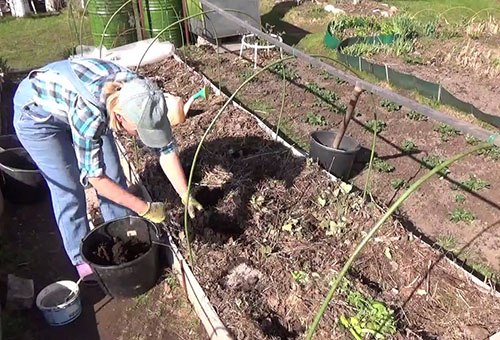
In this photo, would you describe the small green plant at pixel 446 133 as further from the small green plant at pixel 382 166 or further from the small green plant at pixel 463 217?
the small green plant at pixel 463 217

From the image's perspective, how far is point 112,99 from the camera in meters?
2.15

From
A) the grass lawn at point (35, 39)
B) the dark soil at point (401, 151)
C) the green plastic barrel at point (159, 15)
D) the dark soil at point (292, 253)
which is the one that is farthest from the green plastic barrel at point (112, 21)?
the dark soil at point (292, 253)

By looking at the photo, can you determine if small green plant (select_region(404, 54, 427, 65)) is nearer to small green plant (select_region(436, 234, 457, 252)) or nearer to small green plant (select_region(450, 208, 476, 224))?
small green plant (select_region(450, 208, 476, 224))

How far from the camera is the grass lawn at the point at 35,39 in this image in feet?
22.8

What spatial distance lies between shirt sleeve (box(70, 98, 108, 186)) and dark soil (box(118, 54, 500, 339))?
0.97 metres

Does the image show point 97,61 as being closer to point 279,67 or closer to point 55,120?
point 55,120

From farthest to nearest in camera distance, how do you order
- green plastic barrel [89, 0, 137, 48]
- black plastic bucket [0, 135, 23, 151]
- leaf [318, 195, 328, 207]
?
1. green plastic barrel [89, 0, 137, 48]
2. black plastic bucket [0, 135, 23, 151]
3. leaf [318, 195, 328, 207]

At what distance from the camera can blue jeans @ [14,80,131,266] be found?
2.49 metres

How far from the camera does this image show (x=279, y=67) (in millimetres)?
6430

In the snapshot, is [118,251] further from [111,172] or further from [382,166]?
[382,166]

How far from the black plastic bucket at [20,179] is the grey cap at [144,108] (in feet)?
6.31

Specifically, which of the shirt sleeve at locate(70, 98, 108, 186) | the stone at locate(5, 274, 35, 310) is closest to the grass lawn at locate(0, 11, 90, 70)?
the stone at locate(5, 274, 35, 310)

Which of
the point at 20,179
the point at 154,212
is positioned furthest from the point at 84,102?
the point at 20,179

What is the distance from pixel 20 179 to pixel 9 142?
71 centimetres
